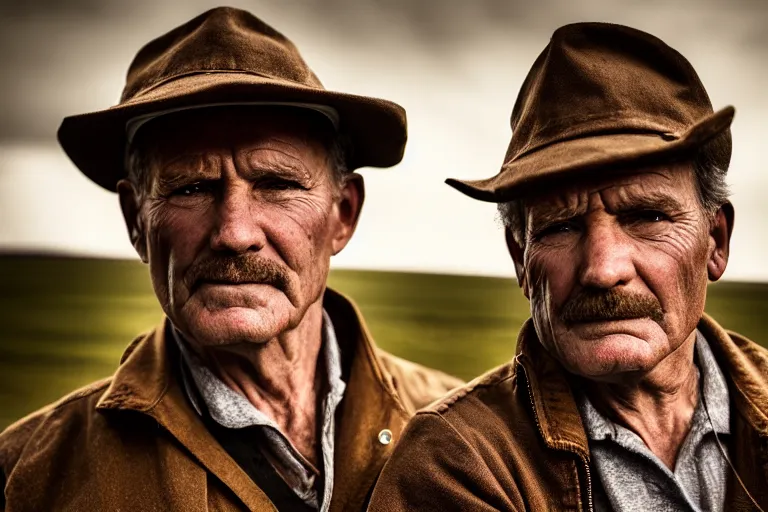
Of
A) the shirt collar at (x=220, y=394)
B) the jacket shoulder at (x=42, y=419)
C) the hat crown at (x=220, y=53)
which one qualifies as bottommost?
the jacket shoulder at (x=42, y=419)

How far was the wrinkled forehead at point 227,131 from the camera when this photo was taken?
9.82 ft

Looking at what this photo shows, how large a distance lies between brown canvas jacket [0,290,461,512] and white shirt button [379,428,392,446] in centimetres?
2

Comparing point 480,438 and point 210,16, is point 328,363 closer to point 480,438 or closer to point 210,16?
point 480,438

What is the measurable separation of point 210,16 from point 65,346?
2150 mm

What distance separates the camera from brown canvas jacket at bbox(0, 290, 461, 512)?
2.83 meters

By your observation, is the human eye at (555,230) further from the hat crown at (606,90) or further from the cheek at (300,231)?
the cheek at (300,231)

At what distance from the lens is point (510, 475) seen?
2.46 meters

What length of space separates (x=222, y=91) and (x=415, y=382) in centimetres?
154

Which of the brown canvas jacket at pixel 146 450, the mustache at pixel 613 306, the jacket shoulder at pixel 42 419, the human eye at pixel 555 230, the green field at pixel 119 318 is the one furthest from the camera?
the green field at pixel 119 318

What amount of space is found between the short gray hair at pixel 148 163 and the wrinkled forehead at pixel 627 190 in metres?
1.01

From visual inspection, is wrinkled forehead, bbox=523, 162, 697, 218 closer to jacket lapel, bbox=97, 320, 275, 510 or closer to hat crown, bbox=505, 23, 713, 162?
hat crown, bbox=505, 23, 713, 162

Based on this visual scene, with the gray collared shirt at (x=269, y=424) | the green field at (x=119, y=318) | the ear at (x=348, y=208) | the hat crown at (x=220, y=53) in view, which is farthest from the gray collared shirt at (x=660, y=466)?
the green field at (x=119, y=318)

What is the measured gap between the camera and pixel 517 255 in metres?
2.77

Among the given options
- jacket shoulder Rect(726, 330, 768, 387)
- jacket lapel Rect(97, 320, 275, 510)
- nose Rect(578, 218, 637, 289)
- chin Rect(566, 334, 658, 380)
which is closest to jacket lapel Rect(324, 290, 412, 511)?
jacket lapel Rect(97, 320, 275, 510)
